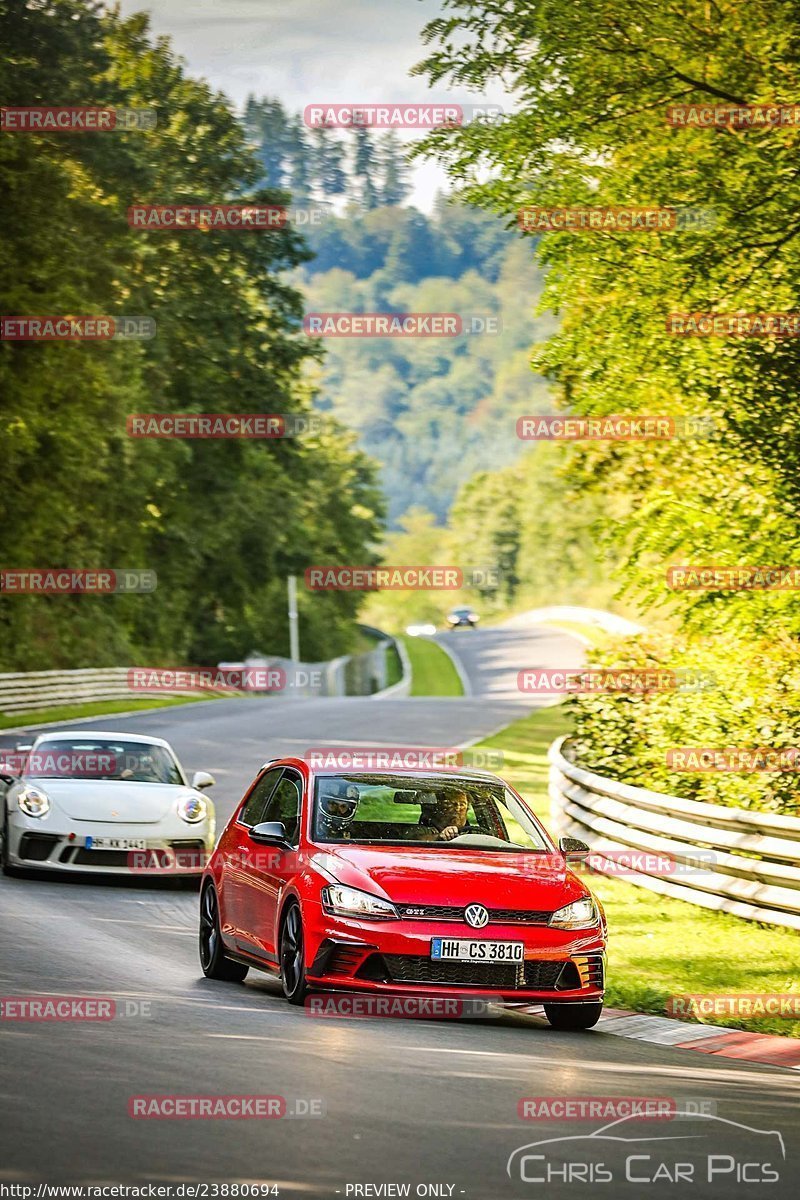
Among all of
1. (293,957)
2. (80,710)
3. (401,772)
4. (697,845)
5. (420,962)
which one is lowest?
(80,710)

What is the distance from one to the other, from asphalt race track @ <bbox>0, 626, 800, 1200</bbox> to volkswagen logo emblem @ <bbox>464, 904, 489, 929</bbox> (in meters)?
0.58

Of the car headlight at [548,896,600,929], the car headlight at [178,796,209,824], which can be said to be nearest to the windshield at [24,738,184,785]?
the car headlight at [178,796,209,824]

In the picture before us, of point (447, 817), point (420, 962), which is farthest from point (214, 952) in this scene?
point (420, 962)

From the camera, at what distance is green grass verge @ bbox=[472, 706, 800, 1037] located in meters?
11.9

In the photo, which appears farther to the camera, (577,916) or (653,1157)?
(577,916)

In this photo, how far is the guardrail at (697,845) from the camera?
13.6 m

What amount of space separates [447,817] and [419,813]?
19 centimetres

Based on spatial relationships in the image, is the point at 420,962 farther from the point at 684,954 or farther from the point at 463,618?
the point at 463,618

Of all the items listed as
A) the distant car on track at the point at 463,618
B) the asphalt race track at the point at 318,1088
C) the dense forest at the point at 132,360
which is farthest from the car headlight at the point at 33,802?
the distant car on track at the point at 463,618

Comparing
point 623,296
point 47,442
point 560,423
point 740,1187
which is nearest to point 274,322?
point 47,442

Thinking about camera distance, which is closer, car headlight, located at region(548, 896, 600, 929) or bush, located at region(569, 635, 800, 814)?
car headlight, located at region(548, 896, 600, 929)

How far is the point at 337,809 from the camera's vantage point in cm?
1103

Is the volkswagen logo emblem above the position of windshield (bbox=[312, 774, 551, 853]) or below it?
below

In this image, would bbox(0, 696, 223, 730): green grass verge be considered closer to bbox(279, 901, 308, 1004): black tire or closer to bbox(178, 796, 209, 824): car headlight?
bbox(178, 796, 209, 824): car headlight
